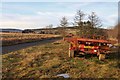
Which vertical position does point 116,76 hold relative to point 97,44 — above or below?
below

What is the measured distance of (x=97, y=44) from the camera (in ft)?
52.1

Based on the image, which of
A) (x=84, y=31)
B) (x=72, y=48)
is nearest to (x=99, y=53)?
(x=72, y=48)

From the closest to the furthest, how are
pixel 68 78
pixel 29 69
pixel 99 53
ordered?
pixel 68 78 < pixel 29 69 < pixel 99 53

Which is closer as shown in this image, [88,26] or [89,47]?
[89,47]

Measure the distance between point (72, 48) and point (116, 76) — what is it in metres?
5.50

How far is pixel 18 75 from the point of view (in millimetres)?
11055

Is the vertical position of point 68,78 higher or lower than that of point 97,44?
lower

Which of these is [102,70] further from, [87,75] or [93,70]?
[87,75]

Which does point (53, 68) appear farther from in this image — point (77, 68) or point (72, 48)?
point (72, 48)

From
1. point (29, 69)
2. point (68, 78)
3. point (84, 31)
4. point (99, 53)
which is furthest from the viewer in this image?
point (84, 31)

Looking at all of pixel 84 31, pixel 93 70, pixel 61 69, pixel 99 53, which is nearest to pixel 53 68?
pixel 61 69

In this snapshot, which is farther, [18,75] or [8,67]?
[8,67]

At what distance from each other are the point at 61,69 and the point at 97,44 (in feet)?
14.4

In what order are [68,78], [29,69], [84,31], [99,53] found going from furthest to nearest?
[84,31]
[99,53]
[29,69]
[68,78]
